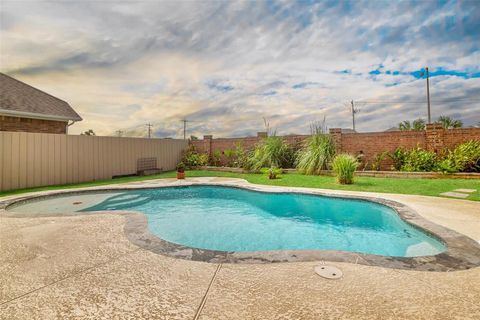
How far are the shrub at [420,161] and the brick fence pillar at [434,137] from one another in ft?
0.95

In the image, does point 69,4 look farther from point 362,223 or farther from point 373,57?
point 373,57

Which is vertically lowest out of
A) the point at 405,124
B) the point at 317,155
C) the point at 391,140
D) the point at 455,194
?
the point at 455,194

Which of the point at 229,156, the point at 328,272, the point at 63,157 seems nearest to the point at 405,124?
the point at 229,156

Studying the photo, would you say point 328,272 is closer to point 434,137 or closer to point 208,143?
point 434,137

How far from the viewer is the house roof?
9.06m

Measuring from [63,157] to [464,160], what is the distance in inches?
530

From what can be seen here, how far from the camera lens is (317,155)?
943 cm

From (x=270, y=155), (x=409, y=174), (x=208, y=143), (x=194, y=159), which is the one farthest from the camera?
(x=208, y=143)

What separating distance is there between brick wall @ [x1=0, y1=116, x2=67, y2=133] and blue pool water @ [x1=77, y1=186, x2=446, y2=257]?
6291 mm

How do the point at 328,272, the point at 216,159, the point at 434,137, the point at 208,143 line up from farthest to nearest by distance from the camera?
the point at 208,143 → the point at 216,159 → the point at 434,137 → the point at 328,272

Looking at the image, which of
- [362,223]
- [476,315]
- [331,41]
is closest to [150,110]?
[331,41]

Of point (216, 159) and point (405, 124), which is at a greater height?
point (405, 124)

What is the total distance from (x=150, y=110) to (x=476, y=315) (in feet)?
45.9

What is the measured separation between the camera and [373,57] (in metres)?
8.88
